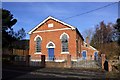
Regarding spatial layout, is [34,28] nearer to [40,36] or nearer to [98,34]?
[40,36]

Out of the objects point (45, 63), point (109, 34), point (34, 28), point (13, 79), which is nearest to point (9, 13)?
point (34, 28)

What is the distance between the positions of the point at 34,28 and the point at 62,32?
5.94 meters

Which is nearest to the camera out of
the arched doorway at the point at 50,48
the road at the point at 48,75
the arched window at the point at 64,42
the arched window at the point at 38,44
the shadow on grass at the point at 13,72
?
the road at the point at 48,75

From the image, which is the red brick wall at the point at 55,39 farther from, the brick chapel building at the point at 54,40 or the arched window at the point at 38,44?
the arched window at the point at 38,44

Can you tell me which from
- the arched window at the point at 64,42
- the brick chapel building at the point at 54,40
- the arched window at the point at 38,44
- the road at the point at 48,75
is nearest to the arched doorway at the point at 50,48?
the brick chapel building at the point at 54,40

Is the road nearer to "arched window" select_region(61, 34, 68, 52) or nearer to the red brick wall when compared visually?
the red brick wall

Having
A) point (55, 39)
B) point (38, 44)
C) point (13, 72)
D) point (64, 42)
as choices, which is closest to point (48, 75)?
point (13, 72)

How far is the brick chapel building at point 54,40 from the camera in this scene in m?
35.6

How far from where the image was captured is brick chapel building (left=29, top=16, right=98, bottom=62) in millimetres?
35625

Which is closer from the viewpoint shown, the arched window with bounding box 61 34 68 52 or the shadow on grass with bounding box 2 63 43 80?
the shadow on grass with bounding box 2 63 43 80

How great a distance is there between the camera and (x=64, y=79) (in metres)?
13.8

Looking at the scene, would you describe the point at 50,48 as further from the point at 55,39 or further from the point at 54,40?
the point at 55,39

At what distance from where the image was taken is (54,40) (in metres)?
37.3

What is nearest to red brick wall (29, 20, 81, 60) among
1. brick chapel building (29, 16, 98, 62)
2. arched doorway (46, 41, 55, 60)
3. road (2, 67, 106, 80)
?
brick chapel building (29, 16, 98, 62)
